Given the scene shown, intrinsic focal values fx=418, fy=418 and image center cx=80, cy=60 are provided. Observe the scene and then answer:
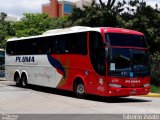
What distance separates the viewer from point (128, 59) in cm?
1720

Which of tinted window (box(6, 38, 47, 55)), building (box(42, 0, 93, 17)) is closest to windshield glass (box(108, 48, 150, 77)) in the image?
tinted window (box(6, 38, 47, 55))

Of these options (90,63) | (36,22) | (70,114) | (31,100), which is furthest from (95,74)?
(36,22)

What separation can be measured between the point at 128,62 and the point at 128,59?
13cm

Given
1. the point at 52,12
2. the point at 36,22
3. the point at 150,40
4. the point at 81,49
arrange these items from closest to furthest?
the point at 81,49 < the point at 150,40 < the point at 36,22 < the point at 52,12

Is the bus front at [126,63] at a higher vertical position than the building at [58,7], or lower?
lower

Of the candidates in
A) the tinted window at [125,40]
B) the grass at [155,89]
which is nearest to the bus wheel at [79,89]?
the tinted window at [125,40]

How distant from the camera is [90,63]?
58.0ft

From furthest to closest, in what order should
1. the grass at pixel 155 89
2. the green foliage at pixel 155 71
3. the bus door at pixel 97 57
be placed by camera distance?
the green foliage at pixel 155 71
the grass at pixel 155 89
the bus door at pixel 97 57

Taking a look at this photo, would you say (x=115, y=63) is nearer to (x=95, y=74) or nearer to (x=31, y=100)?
(x=95, y=74)

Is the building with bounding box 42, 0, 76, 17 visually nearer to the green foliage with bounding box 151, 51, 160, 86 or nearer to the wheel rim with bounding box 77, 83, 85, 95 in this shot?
the green foliage with bounding box 151, 51, 160, 86

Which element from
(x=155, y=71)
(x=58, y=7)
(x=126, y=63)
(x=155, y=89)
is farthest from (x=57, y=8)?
(x=126, y=63)

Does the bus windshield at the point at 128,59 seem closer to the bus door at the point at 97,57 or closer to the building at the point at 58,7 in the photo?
the bus door at the point at 97,57

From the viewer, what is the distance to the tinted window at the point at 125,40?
17109 mm

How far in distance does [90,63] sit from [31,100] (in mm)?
2912
